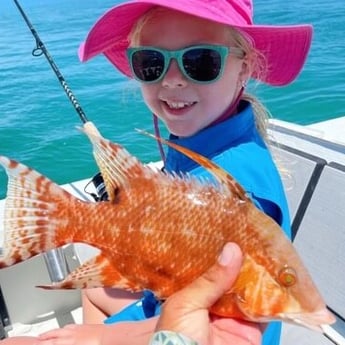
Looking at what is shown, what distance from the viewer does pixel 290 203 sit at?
2.40 m

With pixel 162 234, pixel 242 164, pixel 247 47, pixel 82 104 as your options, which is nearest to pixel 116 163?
pixel 162 234

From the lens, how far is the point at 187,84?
1655mm

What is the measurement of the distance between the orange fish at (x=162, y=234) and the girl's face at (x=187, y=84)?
1.94 ft

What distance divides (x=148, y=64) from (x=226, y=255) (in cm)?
85

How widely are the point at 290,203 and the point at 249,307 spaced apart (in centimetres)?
142

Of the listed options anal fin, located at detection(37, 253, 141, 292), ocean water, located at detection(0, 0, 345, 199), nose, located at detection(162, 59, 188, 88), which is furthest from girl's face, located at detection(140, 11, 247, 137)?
ocean water, located at detection(0, 0, 345, 199)

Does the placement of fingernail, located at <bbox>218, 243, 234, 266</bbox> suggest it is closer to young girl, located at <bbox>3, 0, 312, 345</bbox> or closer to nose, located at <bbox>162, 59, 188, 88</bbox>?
young girl, located at <bbox>3, 0, 312, 345</bbox>

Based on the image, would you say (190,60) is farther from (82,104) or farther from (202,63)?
(82,104)

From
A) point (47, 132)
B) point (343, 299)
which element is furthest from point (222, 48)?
point (47, 132)

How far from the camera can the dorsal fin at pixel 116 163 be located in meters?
1.14

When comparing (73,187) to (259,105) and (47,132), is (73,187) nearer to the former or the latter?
(259,105)

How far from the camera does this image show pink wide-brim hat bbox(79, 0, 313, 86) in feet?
4.98

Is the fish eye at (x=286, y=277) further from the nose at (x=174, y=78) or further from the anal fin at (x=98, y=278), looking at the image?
the nose at (x=174, y=78)

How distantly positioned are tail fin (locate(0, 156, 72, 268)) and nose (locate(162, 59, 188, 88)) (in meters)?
0.62
